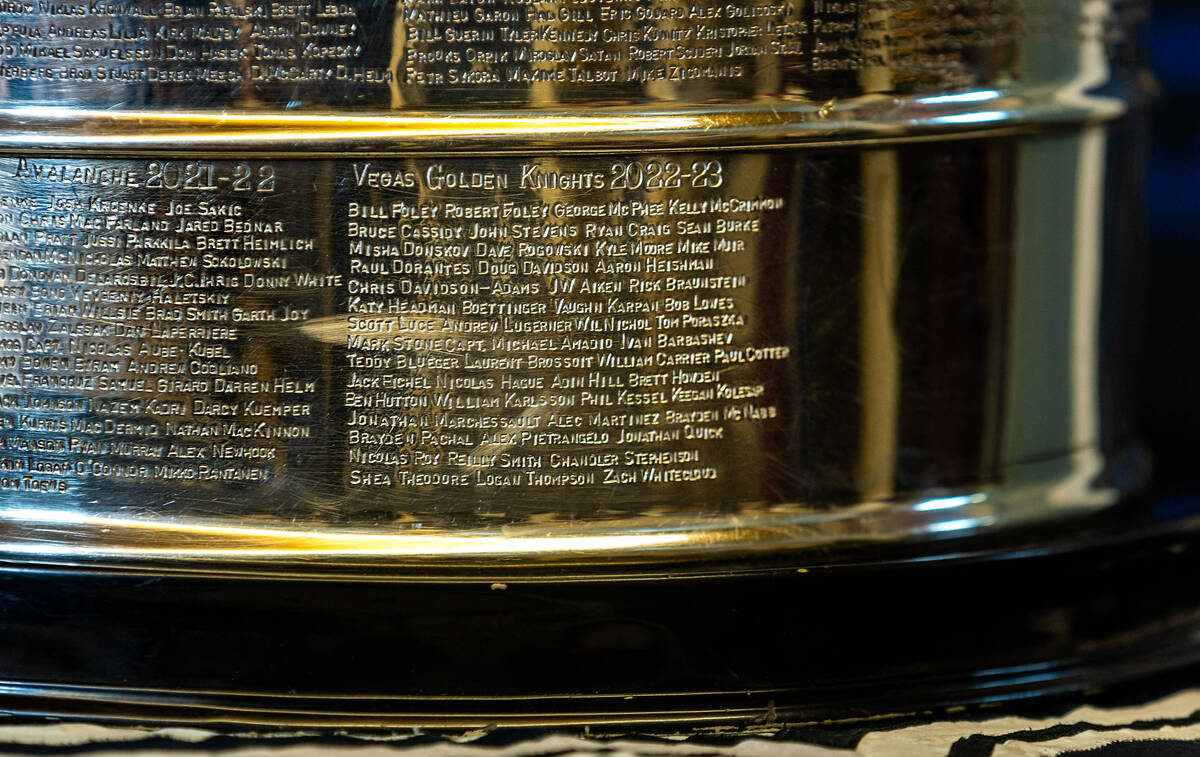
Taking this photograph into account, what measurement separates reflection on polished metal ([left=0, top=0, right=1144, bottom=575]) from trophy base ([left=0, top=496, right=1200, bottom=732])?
0.19 ft

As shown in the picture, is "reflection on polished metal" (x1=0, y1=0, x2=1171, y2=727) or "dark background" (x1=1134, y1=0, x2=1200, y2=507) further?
"dark background" (x1=1134, y1=0, x2=1200, y2=507)

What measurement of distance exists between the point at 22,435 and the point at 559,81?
1.00m

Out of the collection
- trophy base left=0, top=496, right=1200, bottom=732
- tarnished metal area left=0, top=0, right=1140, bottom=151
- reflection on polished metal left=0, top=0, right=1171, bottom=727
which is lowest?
trophy base left=0, top=496, right=1200, bottom=732

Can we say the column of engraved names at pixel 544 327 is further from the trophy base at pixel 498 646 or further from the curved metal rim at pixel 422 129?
A: the trophy base at pixel 498 646

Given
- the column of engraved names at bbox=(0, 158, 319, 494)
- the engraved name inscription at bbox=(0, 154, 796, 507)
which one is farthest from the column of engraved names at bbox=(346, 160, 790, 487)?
the column of engraved names at bbox=(0, 158, 319, 494)

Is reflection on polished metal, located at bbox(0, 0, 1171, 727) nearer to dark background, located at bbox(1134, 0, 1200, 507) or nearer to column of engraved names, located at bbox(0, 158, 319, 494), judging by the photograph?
column of engraved names, located at bbox(0, 158, 319, 494)

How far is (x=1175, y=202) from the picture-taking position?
2713 millimetres

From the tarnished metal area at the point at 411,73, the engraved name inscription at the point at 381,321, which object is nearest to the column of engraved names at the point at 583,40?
the tarnished metal area at the point at 411,73

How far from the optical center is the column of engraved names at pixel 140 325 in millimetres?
1563

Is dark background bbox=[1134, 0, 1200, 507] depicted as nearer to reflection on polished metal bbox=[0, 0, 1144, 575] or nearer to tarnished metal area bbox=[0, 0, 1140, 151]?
reflection on polished metal bbox=[0, 0, 1144, 575]

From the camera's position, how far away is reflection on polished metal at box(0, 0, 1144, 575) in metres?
1.54

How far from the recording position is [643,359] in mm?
1600

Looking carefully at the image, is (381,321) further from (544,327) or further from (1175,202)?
(1175,202)

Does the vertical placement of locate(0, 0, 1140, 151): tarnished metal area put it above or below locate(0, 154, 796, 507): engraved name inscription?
above
